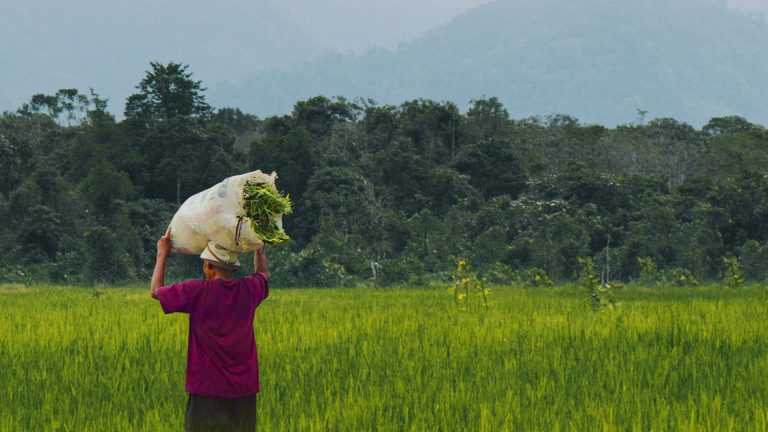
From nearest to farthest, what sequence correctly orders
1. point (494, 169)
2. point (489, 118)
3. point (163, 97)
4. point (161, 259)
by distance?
point (161, 259), point (163, 97), point (494, 169), point (489, 118)

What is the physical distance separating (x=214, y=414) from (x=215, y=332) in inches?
13.0

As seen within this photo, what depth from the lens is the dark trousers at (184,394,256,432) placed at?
349cm

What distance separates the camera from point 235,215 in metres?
3.44

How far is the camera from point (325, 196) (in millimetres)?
27656

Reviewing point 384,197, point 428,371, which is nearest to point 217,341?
point 428,371

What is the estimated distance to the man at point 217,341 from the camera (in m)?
3.47

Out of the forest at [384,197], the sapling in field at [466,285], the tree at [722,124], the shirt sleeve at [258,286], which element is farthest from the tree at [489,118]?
the shirt sleeve at [258,286]

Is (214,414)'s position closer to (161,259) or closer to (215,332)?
(215,332)

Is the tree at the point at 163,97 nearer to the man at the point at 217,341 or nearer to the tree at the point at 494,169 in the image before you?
the tree at the point at 494,169

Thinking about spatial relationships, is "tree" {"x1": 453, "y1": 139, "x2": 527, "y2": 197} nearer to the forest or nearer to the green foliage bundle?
the forest

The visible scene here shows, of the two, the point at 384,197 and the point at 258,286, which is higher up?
the point at 384,197

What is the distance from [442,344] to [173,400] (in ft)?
9.79

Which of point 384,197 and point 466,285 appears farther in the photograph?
point 384,197

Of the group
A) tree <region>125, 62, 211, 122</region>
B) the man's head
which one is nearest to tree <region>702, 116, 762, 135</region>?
tree <region>125, 62, 211, 122</region>
